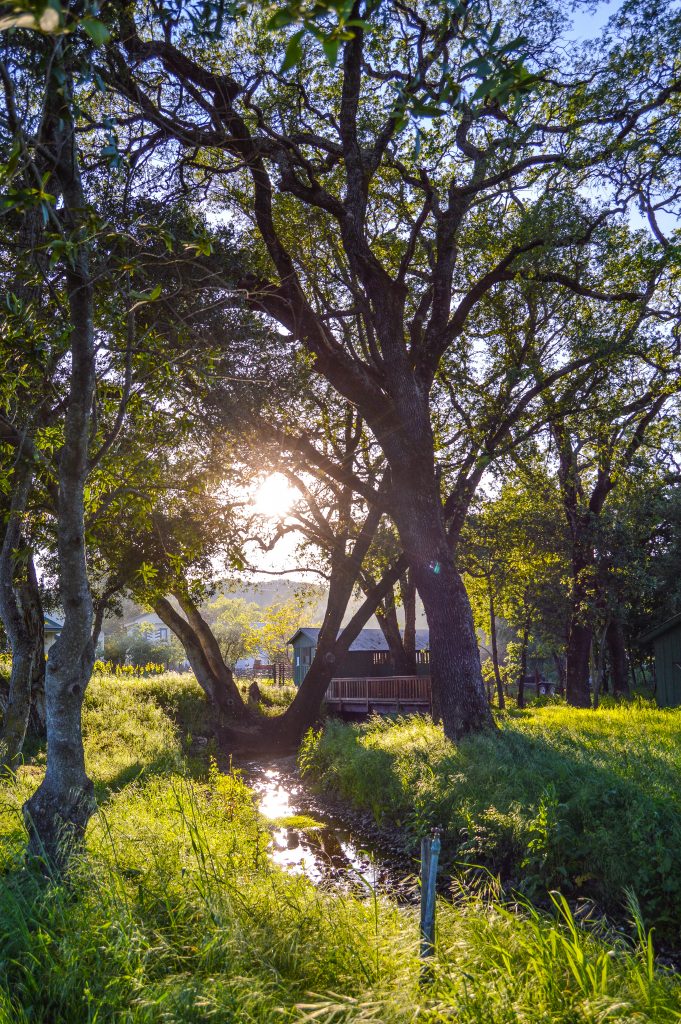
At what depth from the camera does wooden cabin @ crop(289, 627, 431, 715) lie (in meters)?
23.9

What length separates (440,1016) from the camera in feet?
10.9

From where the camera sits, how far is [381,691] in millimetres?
25781

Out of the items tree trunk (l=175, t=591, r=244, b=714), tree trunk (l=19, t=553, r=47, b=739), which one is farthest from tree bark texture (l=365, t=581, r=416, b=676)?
tree trunk (l=19, t=553, r=47, b=739)

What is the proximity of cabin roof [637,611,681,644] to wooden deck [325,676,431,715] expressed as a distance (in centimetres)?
715

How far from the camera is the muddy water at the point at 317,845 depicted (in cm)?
818

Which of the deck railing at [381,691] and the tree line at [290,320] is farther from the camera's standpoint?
the deck railing at [381,691]

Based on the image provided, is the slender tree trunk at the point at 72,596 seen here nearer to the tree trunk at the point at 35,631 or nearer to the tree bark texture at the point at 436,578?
the tree trunk at the point at 35,631

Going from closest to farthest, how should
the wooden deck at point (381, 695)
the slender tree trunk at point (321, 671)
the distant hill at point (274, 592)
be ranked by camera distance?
the distant hill at point (274, 592) → the slender tree trunk at point (321, 671) → the wooden deck at point (381, 695)

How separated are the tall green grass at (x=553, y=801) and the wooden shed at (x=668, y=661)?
8168 mm

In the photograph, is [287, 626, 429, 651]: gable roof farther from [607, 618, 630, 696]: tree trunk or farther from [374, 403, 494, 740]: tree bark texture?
[374, 403, 494, 740]: tree bark texture

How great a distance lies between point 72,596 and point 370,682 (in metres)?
21.3

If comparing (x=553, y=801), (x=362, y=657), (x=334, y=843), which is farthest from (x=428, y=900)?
(x=362, y=657)

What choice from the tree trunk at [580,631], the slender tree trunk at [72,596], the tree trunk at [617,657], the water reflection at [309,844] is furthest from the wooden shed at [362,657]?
the slender tree trunk at [72,596]

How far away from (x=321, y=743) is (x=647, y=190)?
525 inches
